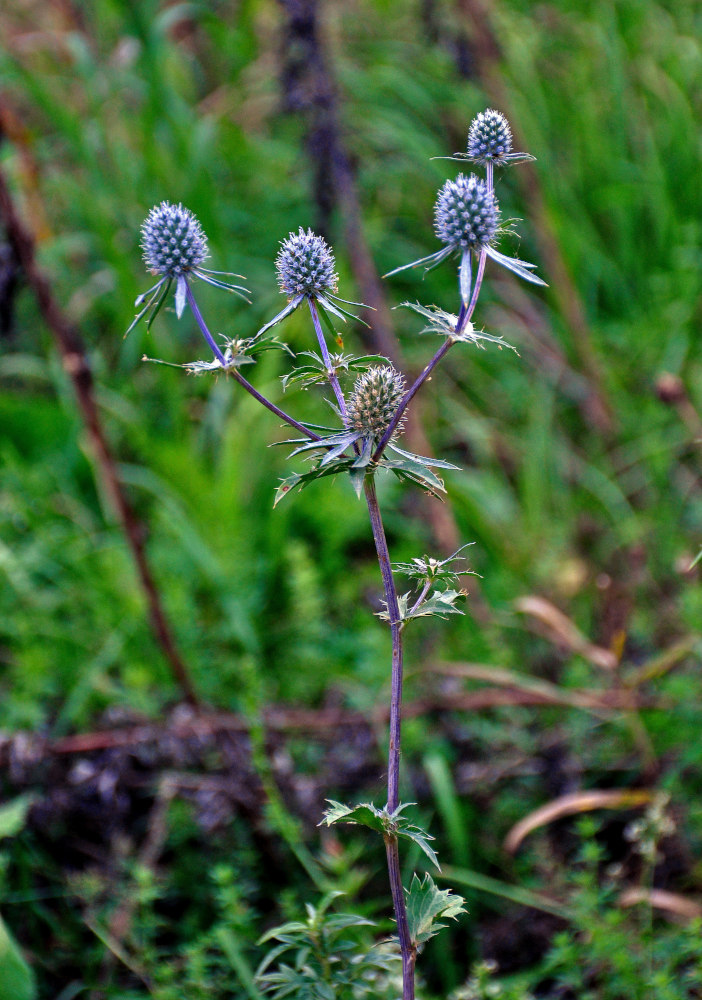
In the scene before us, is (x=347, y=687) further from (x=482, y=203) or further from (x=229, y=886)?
(x=482, y=203)

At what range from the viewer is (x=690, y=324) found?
3.65 m

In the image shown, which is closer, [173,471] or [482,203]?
[482,203]

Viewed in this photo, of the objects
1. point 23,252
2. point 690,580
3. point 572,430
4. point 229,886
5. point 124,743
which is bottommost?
point 229,886

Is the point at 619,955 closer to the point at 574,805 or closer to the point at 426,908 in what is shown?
the point at 574,805

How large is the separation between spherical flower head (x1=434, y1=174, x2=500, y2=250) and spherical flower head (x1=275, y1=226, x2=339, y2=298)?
171mm

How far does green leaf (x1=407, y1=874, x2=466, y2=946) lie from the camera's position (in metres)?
1.07

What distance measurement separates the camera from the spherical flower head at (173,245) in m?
1.15

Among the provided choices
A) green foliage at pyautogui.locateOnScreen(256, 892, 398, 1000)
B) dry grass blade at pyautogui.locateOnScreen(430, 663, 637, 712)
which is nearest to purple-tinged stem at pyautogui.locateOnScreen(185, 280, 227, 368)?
green foliage at pyautogui.locateOnScreen(256, 892, 398, 1000)

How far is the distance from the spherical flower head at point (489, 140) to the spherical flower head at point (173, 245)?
15.7 inches

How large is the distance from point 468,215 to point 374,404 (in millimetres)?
287

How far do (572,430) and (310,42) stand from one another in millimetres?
1996

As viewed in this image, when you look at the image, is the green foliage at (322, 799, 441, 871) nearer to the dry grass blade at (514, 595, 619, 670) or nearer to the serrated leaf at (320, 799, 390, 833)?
the serrated leaf at (320, 799, 390, 833)

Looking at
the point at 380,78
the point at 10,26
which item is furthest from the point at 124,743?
the point at 10,26

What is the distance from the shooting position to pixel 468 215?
1.09 meters
